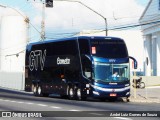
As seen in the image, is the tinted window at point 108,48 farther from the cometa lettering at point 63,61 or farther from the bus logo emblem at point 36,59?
the bus logo emblem at point 36,59

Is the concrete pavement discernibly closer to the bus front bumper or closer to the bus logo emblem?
the bus front bumper

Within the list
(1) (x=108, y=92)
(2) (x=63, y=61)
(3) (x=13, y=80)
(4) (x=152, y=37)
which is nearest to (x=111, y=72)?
(1) (x=108, y=92)

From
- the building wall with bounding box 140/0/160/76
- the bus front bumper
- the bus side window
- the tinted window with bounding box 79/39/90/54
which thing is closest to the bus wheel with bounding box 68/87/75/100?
the bus side window

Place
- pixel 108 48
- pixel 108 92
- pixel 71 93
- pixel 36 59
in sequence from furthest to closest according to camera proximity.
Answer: pixel 36 59 → pixel 71 93 → pixel 108 48 → pixel 108 92

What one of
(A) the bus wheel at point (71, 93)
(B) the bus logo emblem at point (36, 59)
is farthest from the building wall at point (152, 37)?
(A) the bus wheel at point (71, 93)

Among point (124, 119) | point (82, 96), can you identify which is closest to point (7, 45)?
point (82, 96)

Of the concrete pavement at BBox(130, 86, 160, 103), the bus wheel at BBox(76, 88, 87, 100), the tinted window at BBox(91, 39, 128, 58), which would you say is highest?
the tinted window at BBox(91, 39, 128, 58)

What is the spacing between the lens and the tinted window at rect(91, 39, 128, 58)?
3203 cm

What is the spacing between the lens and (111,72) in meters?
Result: 32.2

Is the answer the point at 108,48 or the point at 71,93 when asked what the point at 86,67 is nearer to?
the point at 108,48

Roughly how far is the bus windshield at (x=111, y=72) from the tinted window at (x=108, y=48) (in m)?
0.63

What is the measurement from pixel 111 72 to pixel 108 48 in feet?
5.14

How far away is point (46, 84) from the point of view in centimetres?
3919

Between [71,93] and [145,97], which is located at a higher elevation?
[71,93]
